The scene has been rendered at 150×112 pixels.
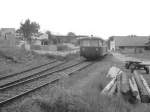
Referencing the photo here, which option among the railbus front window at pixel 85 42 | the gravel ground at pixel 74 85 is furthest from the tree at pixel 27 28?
the gravel ground at pixel 74 85

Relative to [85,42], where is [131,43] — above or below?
below

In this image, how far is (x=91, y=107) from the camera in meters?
5.80

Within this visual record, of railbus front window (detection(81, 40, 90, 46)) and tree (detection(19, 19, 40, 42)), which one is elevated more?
tree (detection(19, 19, 40, 42))

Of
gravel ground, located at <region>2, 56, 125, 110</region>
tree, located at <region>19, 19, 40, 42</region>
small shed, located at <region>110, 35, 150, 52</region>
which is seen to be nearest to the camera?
gravel ground, located at <region>2, 56, 125, 110</region>

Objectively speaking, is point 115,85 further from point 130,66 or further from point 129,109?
point 130,66

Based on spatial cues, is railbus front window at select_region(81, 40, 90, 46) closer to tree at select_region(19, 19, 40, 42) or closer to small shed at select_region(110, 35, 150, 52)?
tree at select_region(19, 19, 40, 42)

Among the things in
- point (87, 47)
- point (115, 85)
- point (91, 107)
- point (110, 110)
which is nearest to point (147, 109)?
point (110, 110)

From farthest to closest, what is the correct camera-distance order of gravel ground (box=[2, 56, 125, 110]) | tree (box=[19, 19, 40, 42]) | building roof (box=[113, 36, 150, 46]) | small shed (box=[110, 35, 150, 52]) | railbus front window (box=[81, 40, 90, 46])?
1. building roof (box=[113, 36, 150, 46])
2. small shed (box=[110, 35, 150, 52])
3. tree (box=[19, 19, 40, 42])
4. railbus front window (box=[81, 40, 90, 46])
5. gravel ground (box=[2, 56, 125, 110])

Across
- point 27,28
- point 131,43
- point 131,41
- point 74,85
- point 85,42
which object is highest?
point 27,28

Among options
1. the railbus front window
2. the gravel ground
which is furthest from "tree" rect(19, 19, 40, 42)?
the gravel ground

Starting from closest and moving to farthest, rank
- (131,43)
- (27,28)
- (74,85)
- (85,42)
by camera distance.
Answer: (74,85) < (85,42) < (27,28) < (131,43)

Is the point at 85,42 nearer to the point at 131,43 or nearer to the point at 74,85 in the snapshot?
the point at 74,85

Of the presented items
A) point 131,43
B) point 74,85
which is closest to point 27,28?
point 131,43

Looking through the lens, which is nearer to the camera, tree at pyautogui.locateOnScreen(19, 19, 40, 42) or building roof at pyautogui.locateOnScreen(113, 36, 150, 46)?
tree at pyautogui.locateOnScreen(19, 19, 40, 42)
